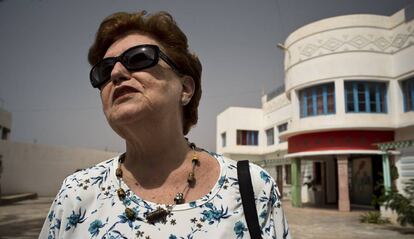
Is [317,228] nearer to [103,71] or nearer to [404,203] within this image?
[404,203]

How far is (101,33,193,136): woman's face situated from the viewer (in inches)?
55.4

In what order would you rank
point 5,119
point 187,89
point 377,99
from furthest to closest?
point 5,119 → point 377,99 → point 187,89

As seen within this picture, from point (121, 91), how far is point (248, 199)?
2.30ft

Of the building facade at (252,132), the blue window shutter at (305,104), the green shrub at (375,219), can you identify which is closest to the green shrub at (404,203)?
the green shrub at (375,219)

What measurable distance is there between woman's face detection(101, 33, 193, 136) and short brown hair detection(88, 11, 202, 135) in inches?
2.2

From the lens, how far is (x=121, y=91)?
1440 mm

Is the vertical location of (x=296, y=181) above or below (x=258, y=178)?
below

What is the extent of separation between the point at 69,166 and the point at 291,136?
55.9ft

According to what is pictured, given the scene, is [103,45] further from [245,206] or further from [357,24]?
[357,24]

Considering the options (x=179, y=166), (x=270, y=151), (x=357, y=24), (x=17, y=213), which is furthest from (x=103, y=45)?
(x=270, y=151)

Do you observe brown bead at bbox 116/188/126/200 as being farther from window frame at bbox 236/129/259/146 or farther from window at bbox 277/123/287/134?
window frame at bbox 236/129/259/146

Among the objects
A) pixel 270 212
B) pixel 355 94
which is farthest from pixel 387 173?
pixel 270 212

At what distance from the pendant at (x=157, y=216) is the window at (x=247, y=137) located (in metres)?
23.5

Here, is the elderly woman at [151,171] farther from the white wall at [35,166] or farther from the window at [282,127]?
→ the white wall at [35,166]
